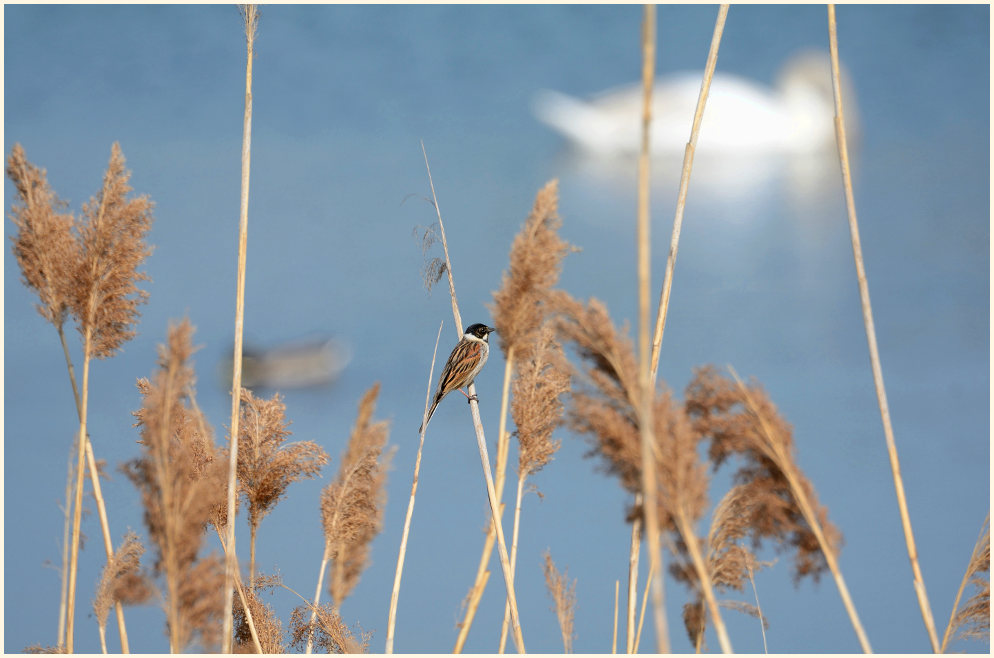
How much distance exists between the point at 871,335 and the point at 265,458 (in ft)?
6.39

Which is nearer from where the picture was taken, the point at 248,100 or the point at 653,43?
the point at 653,43

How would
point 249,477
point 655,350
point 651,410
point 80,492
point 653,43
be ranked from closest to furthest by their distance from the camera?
1. point 653,43
2. point 651,410
3. point 655,350
4. point 80,492
5. point 249,477

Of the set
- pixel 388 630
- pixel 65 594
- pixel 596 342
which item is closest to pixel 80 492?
pixel 65 594

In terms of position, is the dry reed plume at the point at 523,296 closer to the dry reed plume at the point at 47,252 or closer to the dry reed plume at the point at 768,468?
the dry reed plume at the point at 768,468

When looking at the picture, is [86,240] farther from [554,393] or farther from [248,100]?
[554,393]

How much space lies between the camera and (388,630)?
2910 millimetres

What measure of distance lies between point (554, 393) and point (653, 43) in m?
1.57

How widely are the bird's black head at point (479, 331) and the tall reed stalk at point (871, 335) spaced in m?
1.98

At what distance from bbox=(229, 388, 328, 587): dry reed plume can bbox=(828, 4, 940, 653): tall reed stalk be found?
1.80m

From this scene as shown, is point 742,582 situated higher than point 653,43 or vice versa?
point 653,43

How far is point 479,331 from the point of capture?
13.7 ft

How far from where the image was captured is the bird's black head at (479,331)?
4121 millimetres

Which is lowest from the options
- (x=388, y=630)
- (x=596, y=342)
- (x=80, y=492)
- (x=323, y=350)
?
(x=388, y=630)

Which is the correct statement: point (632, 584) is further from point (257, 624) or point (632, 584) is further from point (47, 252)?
point (47, 252)
